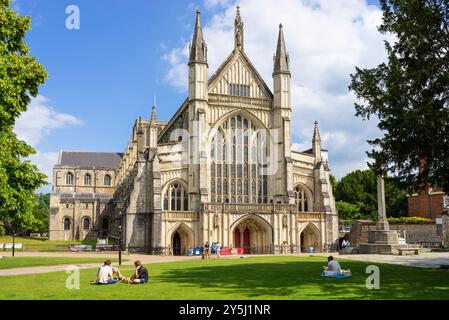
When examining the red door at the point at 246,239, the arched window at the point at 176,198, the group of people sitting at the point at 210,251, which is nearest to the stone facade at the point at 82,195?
the arched window at the point at 176,198

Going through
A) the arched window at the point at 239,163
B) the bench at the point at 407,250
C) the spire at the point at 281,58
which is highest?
the spire at the point at 281,58

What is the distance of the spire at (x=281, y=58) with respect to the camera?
178ft

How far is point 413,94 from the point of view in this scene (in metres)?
20.6

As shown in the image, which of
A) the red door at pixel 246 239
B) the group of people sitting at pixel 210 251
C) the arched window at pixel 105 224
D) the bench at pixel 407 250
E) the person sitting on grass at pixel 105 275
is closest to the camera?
the person sitting on grass at pixel 105 275

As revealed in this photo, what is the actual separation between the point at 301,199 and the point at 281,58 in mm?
16399

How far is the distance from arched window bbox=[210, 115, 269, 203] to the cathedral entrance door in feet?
17.1

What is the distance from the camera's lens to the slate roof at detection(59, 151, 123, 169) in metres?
96.3

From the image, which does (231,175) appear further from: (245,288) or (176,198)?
(245,288)

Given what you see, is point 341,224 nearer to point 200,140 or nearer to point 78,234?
point 200,140

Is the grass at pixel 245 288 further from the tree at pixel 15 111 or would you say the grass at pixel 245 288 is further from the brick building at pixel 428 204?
the brick building at pixel 428 204

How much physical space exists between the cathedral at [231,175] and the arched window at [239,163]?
110mm

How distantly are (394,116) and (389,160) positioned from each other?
2.50m

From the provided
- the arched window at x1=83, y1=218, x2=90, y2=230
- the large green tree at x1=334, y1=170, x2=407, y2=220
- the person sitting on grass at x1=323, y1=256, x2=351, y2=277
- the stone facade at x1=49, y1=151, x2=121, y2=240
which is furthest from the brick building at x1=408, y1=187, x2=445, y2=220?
the arched window at x1=83, y1=218, x2=90, y2=230
